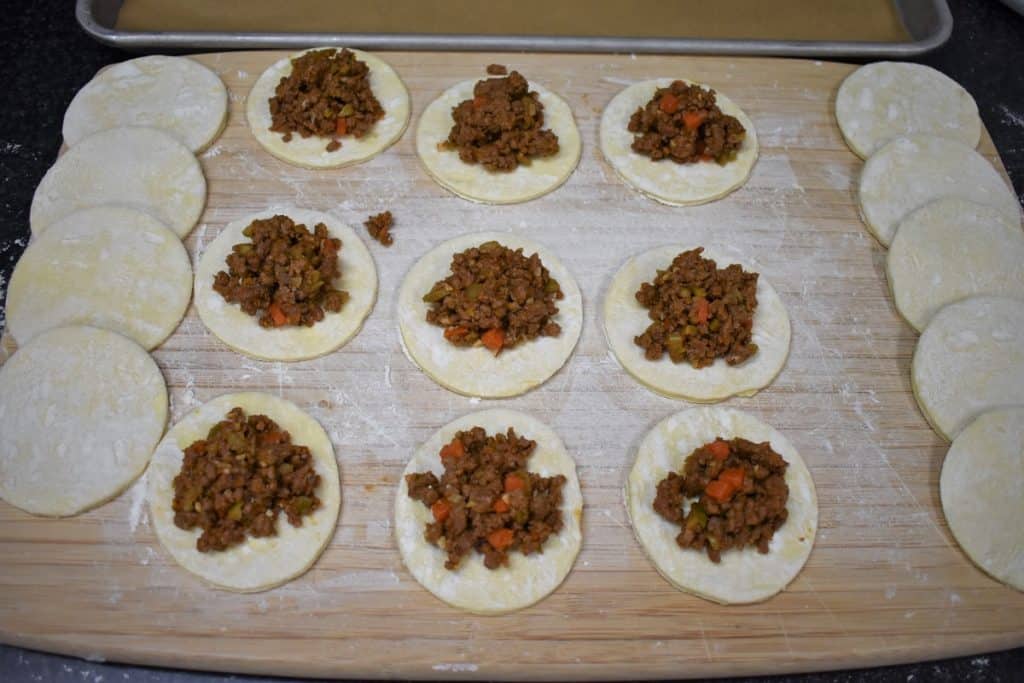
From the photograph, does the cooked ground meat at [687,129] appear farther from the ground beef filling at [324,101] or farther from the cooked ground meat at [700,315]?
the ground beef filling at [324,101]

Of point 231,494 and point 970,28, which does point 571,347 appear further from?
point 970,28

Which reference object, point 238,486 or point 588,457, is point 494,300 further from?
point 238,486

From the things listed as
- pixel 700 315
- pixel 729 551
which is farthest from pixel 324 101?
pixel 729 551

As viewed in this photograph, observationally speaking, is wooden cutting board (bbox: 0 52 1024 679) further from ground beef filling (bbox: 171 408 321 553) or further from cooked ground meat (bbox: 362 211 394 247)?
ground beef filling (bbox: 171 408 321 553)

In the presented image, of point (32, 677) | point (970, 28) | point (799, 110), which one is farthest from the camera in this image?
point (970, 28)

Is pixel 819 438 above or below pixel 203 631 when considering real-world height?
above

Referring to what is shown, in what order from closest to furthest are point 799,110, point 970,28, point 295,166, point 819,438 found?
point 819,438, point 295,166, point 799,110, point 970,28

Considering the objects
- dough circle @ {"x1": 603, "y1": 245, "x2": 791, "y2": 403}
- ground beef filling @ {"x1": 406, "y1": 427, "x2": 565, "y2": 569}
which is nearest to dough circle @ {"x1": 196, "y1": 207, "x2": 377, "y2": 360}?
ground beef filling @ {"x1": 406, "y1": 427, "x2": 565, "y2": 569}

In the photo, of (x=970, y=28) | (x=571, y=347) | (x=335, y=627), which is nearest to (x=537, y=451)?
(x=571, y=347)
